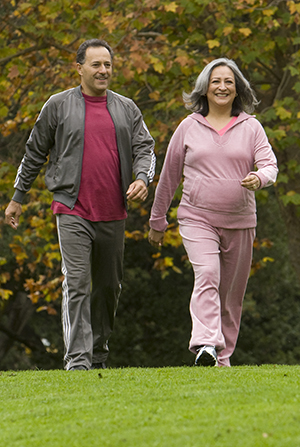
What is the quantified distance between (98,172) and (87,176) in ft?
0.29

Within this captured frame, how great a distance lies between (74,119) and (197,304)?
5.35 feet

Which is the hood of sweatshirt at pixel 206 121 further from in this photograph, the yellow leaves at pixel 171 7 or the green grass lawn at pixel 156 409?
the yellow leaves at pixel 171 7

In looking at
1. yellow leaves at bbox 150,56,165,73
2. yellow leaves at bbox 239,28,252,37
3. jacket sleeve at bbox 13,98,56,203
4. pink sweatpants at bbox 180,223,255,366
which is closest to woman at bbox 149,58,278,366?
pink sweatpants at bbox 180,223,255,366

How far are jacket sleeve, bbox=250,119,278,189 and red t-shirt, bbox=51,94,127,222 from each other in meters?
1.05

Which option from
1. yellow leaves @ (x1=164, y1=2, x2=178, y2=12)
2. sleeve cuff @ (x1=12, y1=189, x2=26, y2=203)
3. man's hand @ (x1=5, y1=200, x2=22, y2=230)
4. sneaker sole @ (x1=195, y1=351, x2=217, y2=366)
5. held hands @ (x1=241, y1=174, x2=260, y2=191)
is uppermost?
yellow leaves @ (x1=164, y1=2, x2=178, y2=12)

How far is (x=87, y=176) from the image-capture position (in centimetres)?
562

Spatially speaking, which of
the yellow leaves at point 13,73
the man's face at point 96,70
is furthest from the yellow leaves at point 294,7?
the man's face at point 96,70

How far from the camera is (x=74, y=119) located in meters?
5.63

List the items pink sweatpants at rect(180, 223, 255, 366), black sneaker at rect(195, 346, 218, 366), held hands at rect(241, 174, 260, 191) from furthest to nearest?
1. pink sweatpants at rect(180, 223, 255, 366)
2. black sneaker at rect(195, 346, 218, 366)
3. held hands at rect(241, 174, 260, 191)

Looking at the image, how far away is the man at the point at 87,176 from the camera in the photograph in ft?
18.0

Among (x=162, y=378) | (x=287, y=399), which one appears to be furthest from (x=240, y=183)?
(x=287, y=399)

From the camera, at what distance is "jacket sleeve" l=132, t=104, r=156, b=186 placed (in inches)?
225

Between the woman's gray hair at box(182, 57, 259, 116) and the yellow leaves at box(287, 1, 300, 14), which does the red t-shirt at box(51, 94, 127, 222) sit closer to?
the woman's gray hair at box(182, 57, 259, 116)

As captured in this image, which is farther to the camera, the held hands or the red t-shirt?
the red t-shirt
